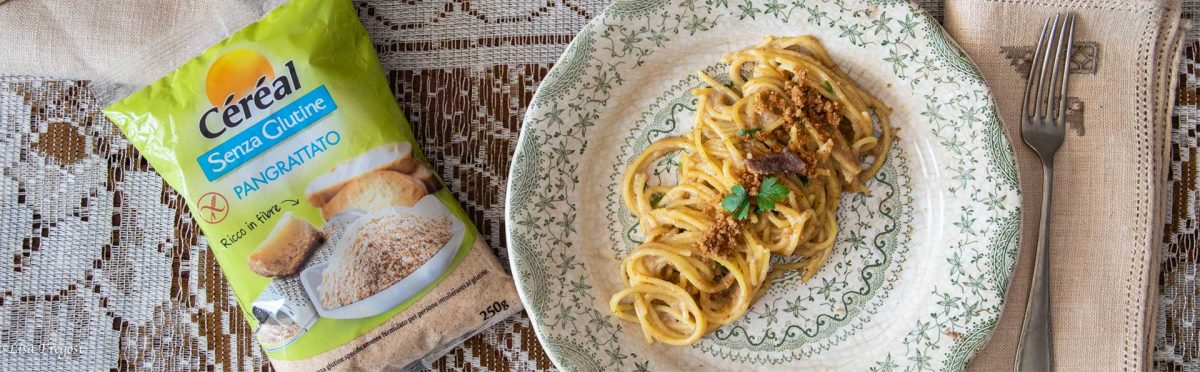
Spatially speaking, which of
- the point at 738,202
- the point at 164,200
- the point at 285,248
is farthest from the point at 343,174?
the point at 738,202

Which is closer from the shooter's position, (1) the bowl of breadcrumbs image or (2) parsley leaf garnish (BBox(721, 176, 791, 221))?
(2) parsley leaf garnish (BBox(721, 176, 791, 221))

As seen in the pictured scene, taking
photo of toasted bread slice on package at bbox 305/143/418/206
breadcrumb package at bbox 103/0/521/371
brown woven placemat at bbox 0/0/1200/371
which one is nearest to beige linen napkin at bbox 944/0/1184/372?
brown woven placemat at bbox 0/0/1200/371

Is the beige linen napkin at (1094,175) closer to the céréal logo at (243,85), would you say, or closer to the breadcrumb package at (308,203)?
the breadcrumb package at (308,203)

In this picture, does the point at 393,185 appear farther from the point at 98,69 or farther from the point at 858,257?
the point at 858,257

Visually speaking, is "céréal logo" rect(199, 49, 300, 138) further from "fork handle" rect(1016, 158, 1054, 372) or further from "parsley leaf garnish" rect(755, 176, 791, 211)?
"fork handle" rect(1016, 158, 1054, 372)

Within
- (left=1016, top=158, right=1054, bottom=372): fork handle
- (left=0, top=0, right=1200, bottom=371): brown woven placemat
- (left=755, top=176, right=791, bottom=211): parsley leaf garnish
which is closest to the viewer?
(left=755, top=176, right=791, bottom=211): parsley leaf garnish

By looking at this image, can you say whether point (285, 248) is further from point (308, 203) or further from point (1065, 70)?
point (1065, 70)

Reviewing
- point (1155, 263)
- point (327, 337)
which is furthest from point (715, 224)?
point (1155, 263)
